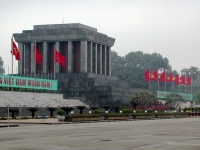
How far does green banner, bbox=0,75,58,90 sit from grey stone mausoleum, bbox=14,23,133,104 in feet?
36.5

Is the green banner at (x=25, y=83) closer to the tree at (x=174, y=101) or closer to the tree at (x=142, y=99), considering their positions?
the tree at (x=142, y=99)

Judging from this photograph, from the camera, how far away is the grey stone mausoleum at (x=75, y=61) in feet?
368

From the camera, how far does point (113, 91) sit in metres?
113

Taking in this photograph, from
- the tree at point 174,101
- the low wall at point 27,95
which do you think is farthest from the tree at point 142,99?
the low wall at point 27,95

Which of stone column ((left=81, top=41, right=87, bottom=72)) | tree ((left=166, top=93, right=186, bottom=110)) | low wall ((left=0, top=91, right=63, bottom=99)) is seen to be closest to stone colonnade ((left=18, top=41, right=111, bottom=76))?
stone column ((left=81, top=41, right=87, bottom=72))

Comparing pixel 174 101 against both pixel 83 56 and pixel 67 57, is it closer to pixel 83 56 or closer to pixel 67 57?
pixel 83 56

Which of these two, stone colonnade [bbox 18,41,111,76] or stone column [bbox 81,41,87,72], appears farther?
stone colonnade [bbox 18,41,111,76]

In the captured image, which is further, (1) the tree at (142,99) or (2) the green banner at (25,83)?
(1) the tree at (142,99)

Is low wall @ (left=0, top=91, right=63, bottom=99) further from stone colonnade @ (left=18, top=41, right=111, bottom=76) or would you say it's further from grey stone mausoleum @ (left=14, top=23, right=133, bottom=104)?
stone colonnade @ (left=18, top=41, right=111, bottom=76)

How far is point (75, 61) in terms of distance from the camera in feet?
396

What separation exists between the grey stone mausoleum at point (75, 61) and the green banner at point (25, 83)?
1114cm

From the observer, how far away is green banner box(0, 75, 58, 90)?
86.1 metres

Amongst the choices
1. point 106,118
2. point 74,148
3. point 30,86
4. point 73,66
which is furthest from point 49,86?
point 74,148

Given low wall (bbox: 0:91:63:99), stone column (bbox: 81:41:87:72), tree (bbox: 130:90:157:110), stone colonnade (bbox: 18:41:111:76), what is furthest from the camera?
stone colonnade (bbox: 18:41:111:76)
